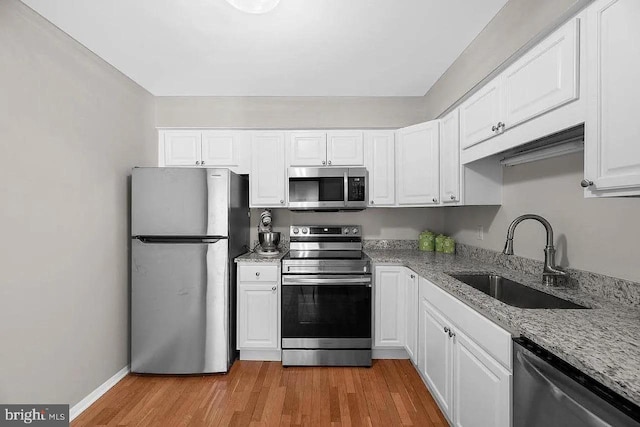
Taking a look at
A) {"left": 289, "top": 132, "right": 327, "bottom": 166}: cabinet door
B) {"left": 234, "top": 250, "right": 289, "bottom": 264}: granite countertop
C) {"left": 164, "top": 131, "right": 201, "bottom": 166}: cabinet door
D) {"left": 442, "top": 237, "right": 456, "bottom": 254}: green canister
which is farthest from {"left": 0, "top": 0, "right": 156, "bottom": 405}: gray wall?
{"left": 442, "top": 237, "right": 456, "bottom": 254}: green canister

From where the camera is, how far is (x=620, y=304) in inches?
54.7

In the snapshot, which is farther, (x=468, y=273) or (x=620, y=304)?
(x=468, y=273)

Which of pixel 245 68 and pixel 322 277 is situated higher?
pixel 245 68

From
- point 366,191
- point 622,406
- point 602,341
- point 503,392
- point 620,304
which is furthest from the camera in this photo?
point 366,191

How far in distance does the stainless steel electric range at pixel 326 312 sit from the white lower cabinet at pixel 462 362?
Answer: 544 millimetres

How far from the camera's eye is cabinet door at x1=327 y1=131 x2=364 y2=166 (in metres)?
3.13

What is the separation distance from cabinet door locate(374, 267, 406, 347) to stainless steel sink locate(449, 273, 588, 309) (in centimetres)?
68

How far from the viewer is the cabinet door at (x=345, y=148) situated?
3133mm

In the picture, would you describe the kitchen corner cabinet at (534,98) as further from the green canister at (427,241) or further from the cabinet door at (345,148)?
the green canister at (427,241)

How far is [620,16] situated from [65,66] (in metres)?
2.87

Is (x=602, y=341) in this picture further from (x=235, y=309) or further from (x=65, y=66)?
(x=65, y=66)

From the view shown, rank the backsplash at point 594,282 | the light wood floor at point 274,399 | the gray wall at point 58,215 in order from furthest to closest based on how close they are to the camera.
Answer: the light wood floor at point 274,399 → the gray wall at point 58,215 → the backsplash at point 594,282

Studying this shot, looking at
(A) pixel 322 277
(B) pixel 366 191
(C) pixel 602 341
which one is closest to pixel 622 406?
(C) pixel 602 341

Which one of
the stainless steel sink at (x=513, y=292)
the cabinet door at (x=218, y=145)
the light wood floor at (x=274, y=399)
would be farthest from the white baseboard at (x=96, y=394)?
the stainless steel sink at (x=513, y=292)
